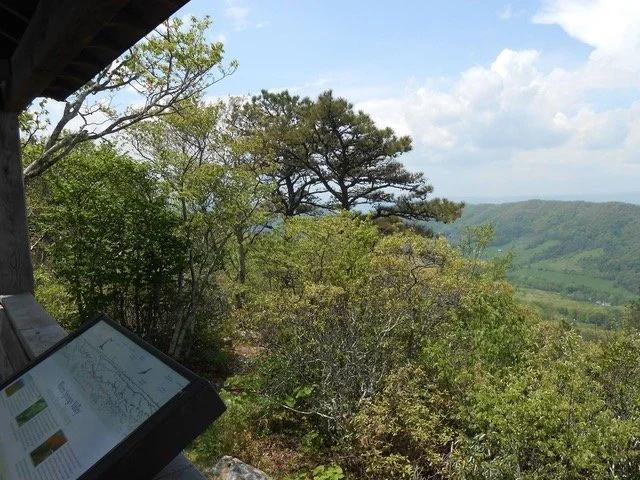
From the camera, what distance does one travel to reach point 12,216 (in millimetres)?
3426

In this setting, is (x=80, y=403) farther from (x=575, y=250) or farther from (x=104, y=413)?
(x=575, y=250)

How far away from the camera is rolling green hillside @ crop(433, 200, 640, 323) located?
107250 mm

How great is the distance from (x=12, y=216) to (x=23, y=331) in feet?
4.41

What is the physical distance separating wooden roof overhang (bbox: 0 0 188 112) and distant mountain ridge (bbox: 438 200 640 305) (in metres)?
101

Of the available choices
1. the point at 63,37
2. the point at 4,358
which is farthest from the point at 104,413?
the point at 4,358

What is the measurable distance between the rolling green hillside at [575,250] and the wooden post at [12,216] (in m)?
87.4

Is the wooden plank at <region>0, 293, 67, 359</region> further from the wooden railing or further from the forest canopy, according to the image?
the forest canopy

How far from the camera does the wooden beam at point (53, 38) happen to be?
1529 millimetres

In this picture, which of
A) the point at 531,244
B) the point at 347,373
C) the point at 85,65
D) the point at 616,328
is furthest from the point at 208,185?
the point at 531,244

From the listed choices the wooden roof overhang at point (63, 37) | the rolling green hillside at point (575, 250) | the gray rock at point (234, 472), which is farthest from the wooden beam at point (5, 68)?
the rolling green hillside at point (575, 250)

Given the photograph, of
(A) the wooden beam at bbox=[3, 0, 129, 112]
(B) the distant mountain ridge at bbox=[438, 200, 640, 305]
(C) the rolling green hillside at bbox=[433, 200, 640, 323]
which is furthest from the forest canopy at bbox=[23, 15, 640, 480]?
(B) the distant mountain ridge at bbox=[438, 200, 640, 305]

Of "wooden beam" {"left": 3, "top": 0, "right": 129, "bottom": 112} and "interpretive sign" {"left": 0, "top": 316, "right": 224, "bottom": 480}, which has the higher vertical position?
"wooden beam" {"left": 3, "top": 0, "right": 129, "bottom": 112}

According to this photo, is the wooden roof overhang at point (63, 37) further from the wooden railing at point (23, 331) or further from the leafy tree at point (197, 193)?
the leafy tree at point (197, 193)

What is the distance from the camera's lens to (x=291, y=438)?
23.4 ft
